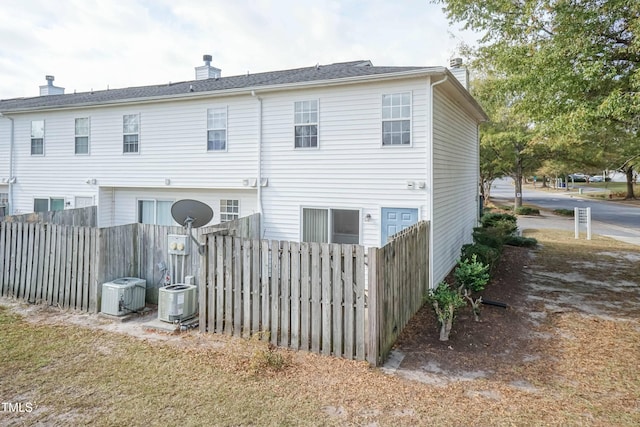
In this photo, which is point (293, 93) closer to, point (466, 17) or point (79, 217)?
point (466, 17)

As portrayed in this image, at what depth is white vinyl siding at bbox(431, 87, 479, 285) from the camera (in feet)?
30.6

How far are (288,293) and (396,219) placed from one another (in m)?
4.25

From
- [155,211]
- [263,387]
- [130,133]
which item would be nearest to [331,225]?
[263,387]

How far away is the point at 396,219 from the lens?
9.38 m

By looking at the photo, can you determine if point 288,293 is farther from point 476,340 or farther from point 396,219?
point 396,219

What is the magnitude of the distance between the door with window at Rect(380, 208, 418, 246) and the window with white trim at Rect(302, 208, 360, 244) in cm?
74

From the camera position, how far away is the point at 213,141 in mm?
11688

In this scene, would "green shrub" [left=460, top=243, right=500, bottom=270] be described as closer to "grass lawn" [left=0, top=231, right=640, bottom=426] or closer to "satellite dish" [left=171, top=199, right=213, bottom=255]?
"grass lawn" [left=0, top=231, right=640, bottom=426]

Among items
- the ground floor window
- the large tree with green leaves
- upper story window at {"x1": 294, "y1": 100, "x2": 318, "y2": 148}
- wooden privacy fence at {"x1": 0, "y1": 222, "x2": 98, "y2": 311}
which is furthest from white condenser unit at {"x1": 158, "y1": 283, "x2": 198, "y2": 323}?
the ground floor window

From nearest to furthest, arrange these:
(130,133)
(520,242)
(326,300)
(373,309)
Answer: (373,309) < (326,300) < (130,133) < (520,242)

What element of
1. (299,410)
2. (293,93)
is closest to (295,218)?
(293,93)

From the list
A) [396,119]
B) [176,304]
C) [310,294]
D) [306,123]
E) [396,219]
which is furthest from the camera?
[306,123]

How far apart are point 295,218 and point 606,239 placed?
52.0 feet

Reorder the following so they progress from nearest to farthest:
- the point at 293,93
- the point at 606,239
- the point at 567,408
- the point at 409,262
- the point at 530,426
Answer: the point at 530,426
the point at 567,408
the point at 409,262
the point at 293,93
the point at 606,239
